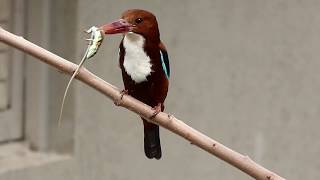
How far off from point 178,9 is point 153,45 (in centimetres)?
160

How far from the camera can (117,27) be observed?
83 centimetres

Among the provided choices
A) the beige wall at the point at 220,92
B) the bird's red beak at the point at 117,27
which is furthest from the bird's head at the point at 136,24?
the beige wall at the point at 220,92

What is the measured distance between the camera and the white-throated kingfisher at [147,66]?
94cm

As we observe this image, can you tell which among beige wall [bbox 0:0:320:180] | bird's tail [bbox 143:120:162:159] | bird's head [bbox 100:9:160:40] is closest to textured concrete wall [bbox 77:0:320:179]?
beige wall [bbox 0:0:320:180]

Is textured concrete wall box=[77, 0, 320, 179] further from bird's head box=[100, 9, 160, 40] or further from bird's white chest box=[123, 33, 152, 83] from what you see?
bird's head box=[100, 9, 160, 40]

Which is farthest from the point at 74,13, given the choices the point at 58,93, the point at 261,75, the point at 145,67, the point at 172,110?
the point at 145,67

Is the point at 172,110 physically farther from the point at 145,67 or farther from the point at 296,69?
the point at 145,67

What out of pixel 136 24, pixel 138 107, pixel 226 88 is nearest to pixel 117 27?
pixel 136 24

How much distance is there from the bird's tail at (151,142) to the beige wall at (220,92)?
145 cm

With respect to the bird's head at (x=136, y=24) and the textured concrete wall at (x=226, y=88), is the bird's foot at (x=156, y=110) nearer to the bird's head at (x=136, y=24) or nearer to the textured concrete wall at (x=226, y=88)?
the bird's head at (x=136, y=24)

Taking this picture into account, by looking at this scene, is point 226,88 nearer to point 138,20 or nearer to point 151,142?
point 151,142

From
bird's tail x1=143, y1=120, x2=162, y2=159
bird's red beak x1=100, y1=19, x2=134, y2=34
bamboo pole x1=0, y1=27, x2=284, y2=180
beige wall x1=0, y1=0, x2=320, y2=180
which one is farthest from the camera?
beige wall x1=0, y1=0, x2=320, y2=180

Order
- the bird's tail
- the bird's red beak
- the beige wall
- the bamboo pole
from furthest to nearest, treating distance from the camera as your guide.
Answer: the beige wall
the bird's tail
the bamboo pole
the bird's red beak

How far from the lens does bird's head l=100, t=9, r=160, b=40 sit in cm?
82
